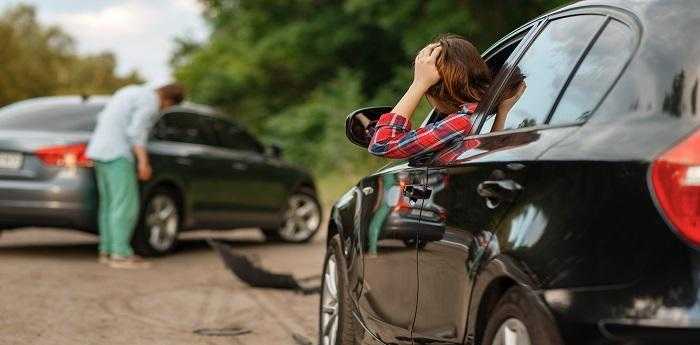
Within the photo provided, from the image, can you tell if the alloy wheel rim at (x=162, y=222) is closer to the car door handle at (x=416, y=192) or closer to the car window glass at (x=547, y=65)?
the car door handle at (x=416, y=192)

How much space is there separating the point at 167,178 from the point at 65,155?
1.28m

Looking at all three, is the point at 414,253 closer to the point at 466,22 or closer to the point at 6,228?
the point at 6,228

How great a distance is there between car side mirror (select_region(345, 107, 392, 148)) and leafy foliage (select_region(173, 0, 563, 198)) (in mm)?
25215

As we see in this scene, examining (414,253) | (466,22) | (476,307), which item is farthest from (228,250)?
(466,22)

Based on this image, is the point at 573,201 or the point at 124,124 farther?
the point at 124,124

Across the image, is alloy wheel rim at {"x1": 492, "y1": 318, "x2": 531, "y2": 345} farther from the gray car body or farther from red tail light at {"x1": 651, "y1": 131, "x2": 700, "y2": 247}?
the gray car body

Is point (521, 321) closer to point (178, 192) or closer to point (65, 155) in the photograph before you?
point (65, 155)

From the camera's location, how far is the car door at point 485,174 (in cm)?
379

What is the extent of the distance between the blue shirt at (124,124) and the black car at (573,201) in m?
7.67

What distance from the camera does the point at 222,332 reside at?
7930 mm

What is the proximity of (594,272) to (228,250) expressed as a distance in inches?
307

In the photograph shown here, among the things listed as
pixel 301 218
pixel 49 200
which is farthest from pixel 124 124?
pixel 301 218

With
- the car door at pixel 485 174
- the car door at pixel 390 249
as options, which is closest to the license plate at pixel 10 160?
the car door at pixel 390 249

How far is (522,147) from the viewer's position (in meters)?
3.80
